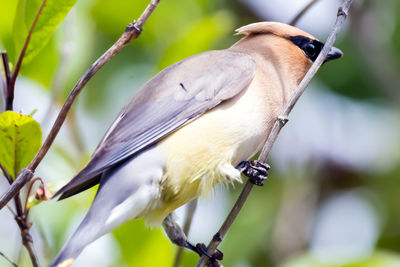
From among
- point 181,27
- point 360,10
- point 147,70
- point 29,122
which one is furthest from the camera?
point 360,10

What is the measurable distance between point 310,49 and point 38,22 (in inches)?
74.0

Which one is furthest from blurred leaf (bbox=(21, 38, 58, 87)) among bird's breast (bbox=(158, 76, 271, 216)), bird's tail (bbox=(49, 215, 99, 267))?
bird's tail (bbox=(49, 215, 99, 267))

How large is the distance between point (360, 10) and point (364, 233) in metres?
1.70

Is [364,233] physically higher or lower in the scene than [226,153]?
lower

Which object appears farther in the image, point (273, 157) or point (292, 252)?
point (273, 157)

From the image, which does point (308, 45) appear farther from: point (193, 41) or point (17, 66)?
point (17, 66)

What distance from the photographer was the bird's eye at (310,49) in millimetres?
4332

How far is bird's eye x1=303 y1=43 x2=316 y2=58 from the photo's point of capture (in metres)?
4.33

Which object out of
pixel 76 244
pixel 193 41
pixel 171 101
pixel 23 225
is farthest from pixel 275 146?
pixel 23 225

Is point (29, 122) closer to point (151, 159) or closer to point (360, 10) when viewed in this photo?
point (151, 159)

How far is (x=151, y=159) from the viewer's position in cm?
344

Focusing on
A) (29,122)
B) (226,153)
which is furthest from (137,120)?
(29,122)

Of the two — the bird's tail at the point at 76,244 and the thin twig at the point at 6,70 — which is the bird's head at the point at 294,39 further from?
the thin twig at the point at 6,70

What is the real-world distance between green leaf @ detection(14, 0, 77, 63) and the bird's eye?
1.77 metres
